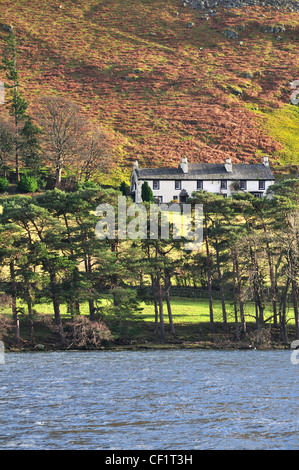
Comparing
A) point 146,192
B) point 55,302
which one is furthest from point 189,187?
point 55,302

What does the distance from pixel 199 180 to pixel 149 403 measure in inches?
3256

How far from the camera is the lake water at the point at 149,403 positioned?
22234mm

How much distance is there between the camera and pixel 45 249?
55062mm

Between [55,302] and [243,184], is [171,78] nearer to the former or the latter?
[243,184]

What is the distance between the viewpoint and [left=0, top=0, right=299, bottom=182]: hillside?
5374 inches

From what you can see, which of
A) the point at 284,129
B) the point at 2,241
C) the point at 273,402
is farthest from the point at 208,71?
the point at 273,402

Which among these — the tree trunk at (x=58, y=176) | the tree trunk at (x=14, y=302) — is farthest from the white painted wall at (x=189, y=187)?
the tree trunk at (x=14, y=302)

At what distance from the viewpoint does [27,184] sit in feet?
328

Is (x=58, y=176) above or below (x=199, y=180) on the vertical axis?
above

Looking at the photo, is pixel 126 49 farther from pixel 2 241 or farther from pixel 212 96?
pixel 2 241

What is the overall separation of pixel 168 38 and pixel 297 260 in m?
146

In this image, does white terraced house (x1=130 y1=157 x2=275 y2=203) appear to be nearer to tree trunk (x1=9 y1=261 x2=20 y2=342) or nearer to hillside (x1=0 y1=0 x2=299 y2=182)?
hillside (x1=0 y1=0 x2=299 y2=182)

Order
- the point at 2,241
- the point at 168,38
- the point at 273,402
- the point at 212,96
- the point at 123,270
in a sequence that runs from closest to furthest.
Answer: the point at 273,402, the point at 2,241, the point at 123,270, the point at 212,96, the point at 168,38

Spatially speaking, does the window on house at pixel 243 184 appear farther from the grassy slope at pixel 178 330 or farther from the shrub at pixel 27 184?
the grassy slope at pixel 178 330
